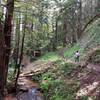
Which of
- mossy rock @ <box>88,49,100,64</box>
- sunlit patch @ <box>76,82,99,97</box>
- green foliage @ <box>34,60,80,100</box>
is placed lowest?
green foliage @ <box>34,60,80,100</box>

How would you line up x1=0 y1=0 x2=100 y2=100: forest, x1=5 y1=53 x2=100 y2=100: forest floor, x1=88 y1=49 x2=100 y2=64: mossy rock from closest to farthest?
1. x1=0 y1=0 x2=100 y2=100: forest
2. x1=5 y1=53 x2=100 y2=100: forest floor
3. x1=88 y1=49 x2=100 y2=64: mossy rock

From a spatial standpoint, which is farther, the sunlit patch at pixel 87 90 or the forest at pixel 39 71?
the sunlit patch at pixel 87 90

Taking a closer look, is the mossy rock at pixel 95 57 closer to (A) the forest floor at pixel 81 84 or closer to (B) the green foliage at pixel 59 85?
(A) the forest floor at pixel 81 84

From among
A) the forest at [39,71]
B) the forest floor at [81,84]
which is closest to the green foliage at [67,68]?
the forest at [39,71]

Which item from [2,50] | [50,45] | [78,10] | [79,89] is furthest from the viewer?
[50,45]

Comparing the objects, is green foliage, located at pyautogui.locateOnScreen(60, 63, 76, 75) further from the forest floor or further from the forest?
the forest floor

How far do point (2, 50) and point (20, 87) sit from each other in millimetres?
8856

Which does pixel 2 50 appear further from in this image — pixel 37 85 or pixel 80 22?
pixel 80 22

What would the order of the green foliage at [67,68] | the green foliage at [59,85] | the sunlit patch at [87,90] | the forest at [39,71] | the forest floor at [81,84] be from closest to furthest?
Result: the forest at [39,71] → the sunlit patch at [87,90] → the forest floor at [81,84] → the green foliage at [59,85] → the green foliage at [67,68]

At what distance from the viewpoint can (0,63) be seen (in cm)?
912

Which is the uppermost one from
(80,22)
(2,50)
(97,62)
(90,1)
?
(90,1)

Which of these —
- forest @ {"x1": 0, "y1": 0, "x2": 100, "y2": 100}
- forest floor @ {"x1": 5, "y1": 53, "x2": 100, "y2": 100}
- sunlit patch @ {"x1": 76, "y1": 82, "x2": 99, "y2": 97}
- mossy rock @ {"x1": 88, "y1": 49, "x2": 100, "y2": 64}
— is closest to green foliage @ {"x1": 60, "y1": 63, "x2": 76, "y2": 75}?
forest @ {"x1": 0, "y1": 0, "x2": 100, "y2": 100}

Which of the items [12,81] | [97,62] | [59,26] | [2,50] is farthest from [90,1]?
[2,50]

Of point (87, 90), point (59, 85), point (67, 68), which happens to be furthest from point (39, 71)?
point (87, 90)
